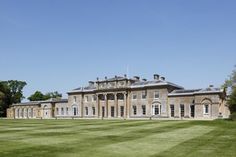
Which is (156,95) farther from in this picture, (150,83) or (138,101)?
(138,101)

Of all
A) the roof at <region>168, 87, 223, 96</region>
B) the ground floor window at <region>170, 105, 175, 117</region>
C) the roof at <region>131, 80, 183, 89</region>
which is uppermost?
the roof at <region>131, 80, 183, 89</region>

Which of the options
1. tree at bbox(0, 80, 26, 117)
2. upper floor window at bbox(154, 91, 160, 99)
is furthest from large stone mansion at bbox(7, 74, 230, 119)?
→ tree at bbox(0, 80, 26, 117)

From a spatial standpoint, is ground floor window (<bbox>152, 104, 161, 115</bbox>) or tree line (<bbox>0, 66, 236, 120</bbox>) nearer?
ground floor window (<bbox>152, 104, 161, 115</bbox>)

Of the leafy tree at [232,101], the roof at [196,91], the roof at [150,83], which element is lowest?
the leafy tree at [232,101]

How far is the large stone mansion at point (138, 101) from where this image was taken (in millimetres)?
53500

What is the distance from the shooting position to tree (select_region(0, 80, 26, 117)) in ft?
308

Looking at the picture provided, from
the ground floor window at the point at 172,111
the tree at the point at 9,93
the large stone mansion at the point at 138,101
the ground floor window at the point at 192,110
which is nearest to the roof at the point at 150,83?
the large stone mansion at the point at 138,101

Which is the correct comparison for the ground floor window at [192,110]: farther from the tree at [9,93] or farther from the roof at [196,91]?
the tree at [9,93]

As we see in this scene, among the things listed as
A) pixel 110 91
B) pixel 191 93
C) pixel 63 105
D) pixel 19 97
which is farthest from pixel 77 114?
pixel 19 97

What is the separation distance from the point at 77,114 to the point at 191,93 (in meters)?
30.0

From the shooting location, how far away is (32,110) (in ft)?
280

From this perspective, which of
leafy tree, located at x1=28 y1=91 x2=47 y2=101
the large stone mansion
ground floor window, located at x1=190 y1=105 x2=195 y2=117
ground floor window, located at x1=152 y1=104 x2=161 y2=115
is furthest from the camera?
leafy tree, located at x1=28 y1=91 x2=47 y2=101

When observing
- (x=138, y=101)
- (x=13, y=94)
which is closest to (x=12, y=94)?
(x=13, y=94)

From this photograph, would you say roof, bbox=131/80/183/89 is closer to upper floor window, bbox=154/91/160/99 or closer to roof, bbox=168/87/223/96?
upper floor window, bbox=154/91/160/99
